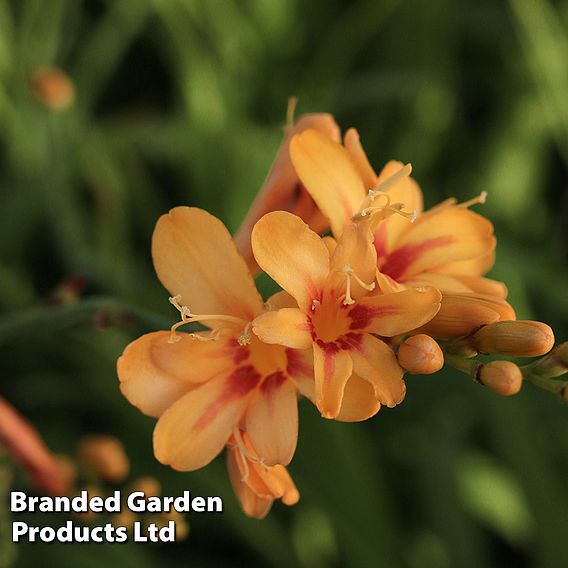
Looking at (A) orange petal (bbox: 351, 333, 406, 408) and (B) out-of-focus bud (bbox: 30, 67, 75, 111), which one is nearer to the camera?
(A) orange petal (bbox: 351, 333, 406, 408)

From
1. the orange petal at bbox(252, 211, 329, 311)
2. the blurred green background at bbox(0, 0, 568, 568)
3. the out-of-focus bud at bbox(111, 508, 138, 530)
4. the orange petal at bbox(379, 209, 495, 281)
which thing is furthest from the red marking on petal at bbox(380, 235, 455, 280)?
the blurred green background at bbox(0, 0, 568, 568)

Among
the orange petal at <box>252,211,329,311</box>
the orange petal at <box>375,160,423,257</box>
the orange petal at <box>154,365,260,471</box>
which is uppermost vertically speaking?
the orange petal at <box>375,160,423,257</box>

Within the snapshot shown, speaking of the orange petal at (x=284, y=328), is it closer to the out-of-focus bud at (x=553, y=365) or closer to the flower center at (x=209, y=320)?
the flower center at (x=209, y=320)

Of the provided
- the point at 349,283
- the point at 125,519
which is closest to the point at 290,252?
the point at 349,283

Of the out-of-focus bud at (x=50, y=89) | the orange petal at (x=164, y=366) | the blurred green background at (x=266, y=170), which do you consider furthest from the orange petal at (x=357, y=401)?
the out-of-focus bud at (x=50, y=89)

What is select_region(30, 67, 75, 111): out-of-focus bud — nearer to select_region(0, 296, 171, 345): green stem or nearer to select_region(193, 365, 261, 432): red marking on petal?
select_region(0, 296, 171, 345): green stem

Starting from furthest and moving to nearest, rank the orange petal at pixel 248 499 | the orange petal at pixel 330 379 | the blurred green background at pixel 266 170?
the blurred green background at pixel 266 170, the orange petal at pixel 248 499, the orange petal at pixel 330 379

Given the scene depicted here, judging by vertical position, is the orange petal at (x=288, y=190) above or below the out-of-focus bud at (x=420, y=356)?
above
